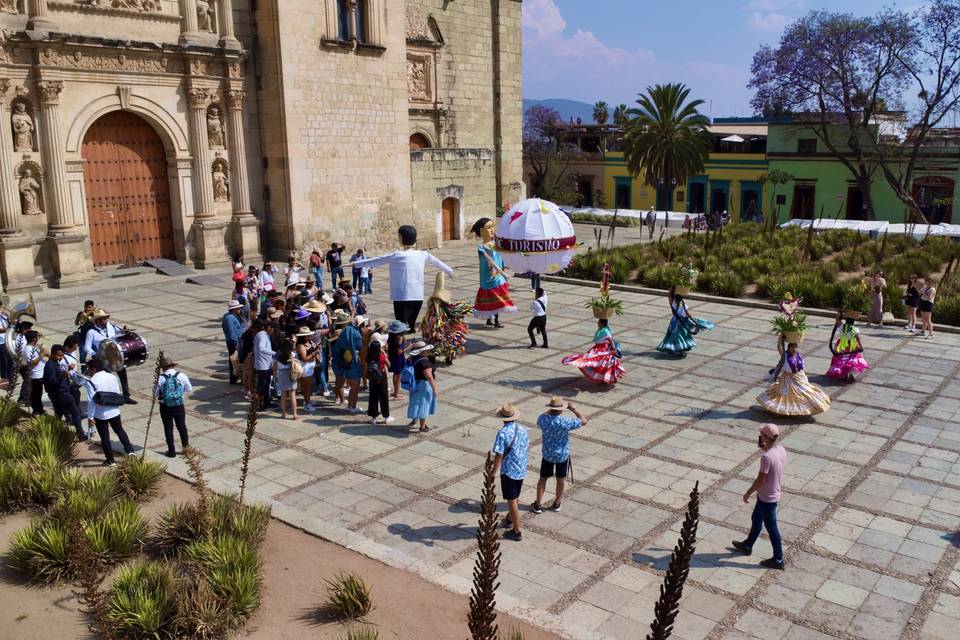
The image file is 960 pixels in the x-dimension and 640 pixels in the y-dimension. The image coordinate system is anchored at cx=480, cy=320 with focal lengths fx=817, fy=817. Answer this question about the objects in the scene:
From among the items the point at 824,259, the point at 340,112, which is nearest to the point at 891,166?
the point at 824,259

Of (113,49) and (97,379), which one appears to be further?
(113,49)

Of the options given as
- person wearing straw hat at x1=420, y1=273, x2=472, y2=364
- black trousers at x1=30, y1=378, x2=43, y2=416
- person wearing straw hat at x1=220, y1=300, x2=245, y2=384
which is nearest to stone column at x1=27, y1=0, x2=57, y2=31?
person wearing straw hat at x1=220, y1=300, x2=245, y2=384

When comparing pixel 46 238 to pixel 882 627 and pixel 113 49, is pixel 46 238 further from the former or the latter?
pixel 882 627

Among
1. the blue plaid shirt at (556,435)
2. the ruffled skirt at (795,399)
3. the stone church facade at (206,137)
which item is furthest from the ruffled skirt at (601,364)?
the stone church facade at (206,137)

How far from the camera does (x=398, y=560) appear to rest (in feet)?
24.4

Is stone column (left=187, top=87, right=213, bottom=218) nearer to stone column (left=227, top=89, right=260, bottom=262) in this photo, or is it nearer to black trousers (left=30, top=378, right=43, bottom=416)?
stone column (left=227, top=89, right=260, bottom=262)

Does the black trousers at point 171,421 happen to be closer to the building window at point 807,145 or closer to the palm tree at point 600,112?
the building window at point 807,145

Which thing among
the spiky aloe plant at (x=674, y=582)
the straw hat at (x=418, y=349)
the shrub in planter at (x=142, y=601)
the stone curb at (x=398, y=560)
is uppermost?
the spiky aloe plant at (x=674, y=582)

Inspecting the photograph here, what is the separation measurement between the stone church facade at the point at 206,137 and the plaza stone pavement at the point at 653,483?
25.9 feet

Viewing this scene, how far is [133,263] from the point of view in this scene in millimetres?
22641

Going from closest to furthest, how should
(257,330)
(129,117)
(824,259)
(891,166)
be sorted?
1. (257,330)
2. (129,117)
3. (824,259)
4. (891,166)

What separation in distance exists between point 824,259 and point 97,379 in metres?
20.3

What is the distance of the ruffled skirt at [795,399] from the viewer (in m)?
11.2

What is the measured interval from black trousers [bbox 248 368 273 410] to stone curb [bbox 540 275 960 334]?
1154 centimetres
